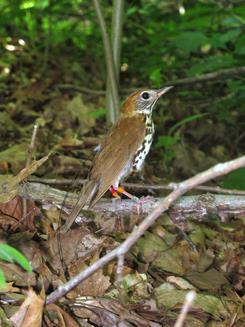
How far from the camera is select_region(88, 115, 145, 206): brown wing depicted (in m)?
Answer: 3.33

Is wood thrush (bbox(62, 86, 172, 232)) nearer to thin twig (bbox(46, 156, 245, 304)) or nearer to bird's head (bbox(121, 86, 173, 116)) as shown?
bird's head (bbox(121, 86, 173, 116))

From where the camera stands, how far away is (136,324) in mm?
2691

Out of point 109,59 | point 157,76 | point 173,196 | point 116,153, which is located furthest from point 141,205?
point 157,76

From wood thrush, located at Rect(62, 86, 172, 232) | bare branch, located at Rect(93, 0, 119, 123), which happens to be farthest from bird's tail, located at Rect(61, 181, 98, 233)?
bare branch, located at Rect(93, 0, 119, 123)

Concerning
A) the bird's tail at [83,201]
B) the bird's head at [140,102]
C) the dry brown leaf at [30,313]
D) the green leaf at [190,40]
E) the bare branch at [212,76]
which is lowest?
the dry brown leaf at [30,313]

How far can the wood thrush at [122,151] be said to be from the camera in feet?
10.5

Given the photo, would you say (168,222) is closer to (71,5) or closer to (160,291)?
Result: (160,291)

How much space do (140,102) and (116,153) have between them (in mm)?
599

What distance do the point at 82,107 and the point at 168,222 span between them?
278cm

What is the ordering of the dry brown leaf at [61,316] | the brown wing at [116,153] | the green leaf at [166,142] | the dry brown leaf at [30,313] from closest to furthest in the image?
the dry brown leaf at [30,313] < the dry brown leaf at [61,316] < the brown wing at [116,153] < the green leaf at [166,142]

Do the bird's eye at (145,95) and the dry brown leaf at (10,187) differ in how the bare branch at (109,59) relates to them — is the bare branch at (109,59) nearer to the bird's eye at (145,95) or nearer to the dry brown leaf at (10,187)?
the bird's eye at (145,95)

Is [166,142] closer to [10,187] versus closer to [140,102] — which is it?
[140,102]

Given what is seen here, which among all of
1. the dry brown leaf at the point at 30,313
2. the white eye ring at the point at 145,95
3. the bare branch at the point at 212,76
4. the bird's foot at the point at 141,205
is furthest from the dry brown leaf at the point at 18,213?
the bare branch at the point at 212,76

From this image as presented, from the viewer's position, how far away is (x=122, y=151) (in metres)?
3.54
